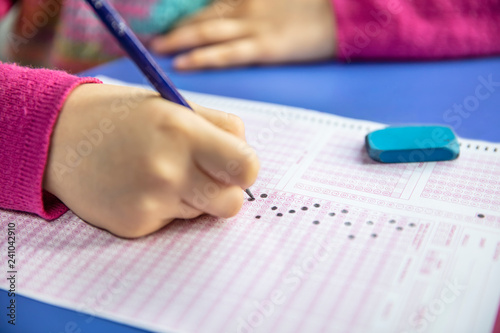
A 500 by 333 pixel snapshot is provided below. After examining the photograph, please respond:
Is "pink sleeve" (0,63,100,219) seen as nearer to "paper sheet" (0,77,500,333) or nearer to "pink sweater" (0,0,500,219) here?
"paper sheet" (0,77,500,333)

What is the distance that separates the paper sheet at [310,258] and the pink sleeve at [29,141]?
0.02 m

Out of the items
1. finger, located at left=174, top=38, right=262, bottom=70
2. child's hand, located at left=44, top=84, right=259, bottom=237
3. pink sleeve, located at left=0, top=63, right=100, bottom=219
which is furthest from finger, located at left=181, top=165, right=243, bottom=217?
finger, located at left=174, top=38, right=262, bottom=70

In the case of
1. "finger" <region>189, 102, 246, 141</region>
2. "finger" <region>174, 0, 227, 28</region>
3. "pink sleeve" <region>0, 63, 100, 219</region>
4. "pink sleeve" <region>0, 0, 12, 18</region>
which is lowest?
"finger" <region>174, 0, 227, 28</region>

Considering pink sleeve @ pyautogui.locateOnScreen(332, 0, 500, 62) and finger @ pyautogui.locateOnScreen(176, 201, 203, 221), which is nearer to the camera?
finger @ pyautogui.locateOnScreen(176, 201, 203, 221)

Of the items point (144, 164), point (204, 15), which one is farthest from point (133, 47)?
point (204, 15)

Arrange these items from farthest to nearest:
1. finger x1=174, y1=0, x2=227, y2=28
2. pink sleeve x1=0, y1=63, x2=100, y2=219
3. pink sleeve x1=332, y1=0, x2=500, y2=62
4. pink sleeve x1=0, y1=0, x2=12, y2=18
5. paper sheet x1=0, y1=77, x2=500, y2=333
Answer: pink sleeve x1=0, y1=0, x2=12, y2=18, finger x1=174, y1=0, x2=227, y2=28, pink sleeve x1=332, y1=0, x2=500, y2=62, pink sleeve x1=0, y1=63, x2=100, y2=219, paper sheet x1=0, y1=77, x2=500, y2=333

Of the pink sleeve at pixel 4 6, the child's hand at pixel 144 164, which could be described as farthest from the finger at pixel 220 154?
the pink sleeve at pixel 4 6

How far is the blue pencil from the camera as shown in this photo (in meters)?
0.44

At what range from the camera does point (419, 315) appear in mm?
367

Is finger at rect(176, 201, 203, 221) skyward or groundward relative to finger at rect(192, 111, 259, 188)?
groundward

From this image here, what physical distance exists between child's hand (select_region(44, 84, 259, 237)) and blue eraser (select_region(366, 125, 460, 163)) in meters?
0.16

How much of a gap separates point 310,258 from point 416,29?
1.74 ft

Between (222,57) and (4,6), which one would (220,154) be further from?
(4,6)

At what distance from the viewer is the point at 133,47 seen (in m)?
0.45
